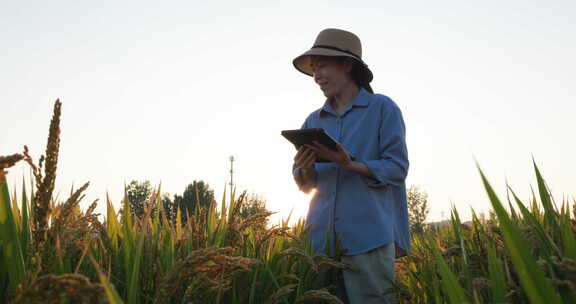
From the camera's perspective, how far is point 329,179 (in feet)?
11.7

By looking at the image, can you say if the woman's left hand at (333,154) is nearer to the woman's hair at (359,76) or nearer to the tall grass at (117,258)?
the tall grass at (117,258)

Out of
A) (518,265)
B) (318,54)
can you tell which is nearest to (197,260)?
(518,265)

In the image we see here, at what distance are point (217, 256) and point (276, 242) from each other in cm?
177

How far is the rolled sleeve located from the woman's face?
452 mm

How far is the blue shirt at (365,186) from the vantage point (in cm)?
326

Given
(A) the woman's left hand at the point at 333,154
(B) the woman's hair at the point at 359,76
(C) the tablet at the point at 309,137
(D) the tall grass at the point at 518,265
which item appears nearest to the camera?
(D) the tall grass at the point at 518,265

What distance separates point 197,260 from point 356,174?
231 centimetres

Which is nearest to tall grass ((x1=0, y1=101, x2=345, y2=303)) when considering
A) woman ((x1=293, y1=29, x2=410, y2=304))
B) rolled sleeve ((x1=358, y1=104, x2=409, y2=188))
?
woman ((x1=293, y1=29, x2=410, y2=304))

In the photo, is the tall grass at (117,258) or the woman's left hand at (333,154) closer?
the tall grass at (117,258)

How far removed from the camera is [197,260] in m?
1.28

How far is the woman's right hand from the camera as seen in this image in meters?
3.31

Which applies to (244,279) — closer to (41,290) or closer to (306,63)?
(41,290)

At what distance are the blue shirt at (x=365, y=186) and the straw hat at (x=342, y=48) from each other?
0.20 metres

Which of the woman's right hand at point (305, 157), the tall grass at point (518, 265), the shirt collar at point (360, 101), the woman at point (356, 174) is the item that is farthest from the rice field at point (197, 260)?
the shirt collar at point (360, 101)
